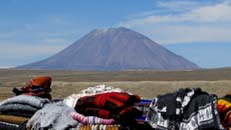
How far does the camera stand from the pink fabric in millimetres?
4633

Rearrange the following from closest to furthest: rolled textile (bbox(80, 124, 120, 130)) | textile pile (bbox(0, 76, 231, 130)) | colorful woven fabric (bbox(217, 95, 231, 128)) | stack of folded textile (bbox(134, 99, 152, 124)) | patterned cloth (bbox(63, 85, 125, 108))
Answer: colorful woven fabric (bbox(217, 95, 231, 128))
textile pile (bbox(0, 76, 231, 130))
rolled textile (bbox(80, 124, 120, 130))
stack of folded textile (bbox(134, 99, 152, 124))
patterned cloth (bbox(63, 85, 125, 108))

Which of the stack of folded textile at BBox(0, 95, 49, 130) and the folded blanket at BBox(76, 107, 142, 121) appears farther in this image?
the stack of folded textile at BBox(0, 95, 49, 130)

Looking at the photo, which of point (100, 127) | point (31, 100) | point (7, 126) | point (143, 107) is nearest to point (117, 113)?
point (100, 127)

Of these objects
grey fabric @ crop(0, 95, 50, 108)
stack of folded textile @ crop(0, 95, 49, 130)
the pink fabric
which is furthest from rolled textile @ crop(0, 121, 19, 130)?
the pink fabric

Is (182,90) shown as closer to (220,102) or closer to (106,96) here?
(220,102)

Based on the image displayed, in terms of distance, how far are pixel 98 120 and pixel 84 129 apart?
147mm

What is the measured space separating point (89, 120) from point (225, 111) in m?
1.20

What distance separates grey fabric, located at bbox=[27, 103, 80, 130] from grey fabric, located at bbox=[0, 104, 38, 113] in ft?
0.77

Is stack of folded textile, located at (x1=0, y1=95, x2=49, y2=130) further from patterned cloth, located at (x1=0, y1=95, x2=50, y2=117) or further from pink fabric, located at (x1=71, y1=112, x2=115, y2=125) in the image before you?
pink fabric, located at (x1=71, y1=112, x2=115, y2=125)

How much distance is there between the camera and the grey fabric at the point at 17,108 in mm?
5301

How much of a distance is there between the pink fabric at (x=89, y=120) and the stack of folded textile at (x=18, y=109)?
0.55 m

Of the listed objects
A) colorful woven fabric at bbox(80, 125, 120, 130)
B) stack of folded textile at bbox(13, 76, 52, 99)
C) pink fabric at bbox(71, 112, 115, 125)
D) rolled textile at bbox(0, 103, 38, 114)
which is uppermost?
stack of folded textile at bbox(13, 76, 52, 99)

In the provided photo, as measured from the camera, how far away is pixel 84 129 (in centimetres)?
472

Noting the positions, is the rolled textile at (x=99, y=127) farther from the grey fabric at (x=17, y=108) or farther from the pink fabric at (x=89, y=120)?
the grey fabric at (x=17, y=108)
